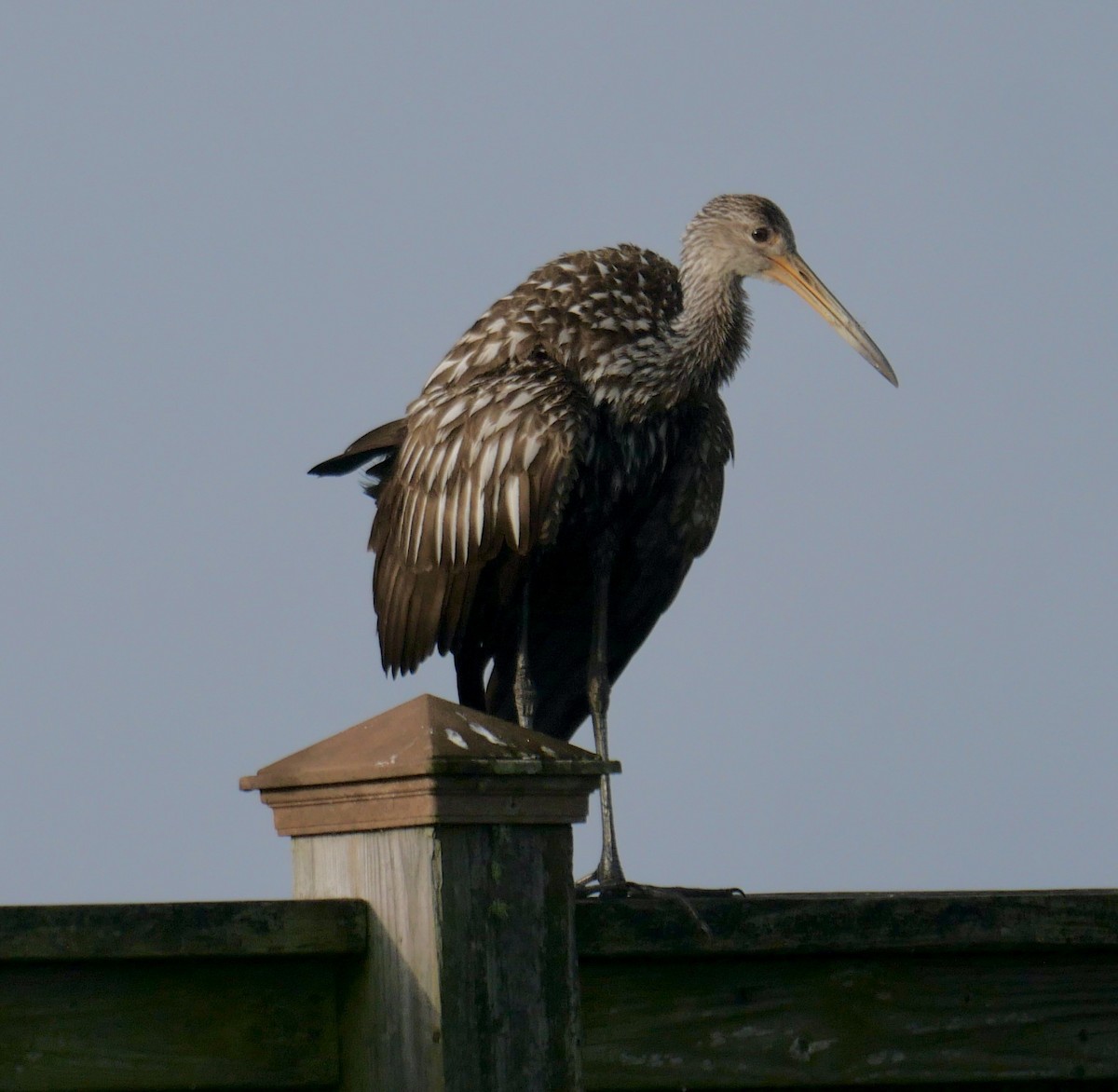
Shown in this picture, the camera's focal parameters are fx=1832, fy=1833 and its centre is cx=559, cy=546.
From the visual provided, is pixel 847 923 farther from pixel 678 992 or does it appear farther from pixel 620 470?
pixel 620 470

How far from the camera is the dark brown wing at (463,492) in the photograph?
17.7ft

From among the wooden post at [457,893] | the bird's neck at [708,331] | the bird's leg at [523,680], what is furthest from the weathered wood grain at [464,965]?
the bird's neck at [708,331]

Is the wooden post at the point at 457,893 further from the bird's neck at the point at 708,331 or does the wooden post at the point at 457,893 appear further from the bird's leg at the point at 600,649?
the bird's neck at the point at 708,331

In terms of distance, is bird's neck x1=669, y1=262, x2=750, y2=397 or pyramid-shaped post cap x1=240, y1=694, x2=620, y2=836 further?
bird's neck x1=669, y1=262, x2=750, y2=397

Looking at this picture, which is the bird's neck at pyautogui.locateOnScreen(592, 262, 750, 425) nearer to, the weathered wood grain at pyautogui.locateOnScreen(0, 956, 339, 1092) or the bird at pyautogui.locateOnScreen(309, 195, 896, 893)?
Answer: the bird at pyautogui.locateOnScreen(309, 195, 896, 893)

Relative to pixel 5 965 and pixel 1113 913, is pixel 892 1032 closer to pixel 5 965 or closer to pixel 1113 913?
pixel 1113 913

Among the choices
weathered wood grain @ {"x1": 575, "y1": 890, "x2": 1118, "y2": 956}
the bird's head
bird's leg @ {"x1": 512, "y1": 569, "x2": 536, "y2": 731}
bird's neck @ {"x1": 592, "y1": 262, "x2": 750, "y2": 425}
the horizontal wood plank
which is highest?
the bird's head

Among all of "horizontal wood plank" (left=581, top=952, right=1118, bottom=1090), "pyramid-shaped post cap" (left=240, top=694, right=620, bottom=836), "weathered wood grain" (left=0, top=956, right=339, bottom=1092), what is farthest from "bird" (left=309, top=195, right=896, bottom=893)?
"weathered wood grain" (left=0, top=956, right=339, bottom=1092)

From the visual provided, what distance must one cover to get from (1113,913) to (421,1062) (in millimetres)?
1195

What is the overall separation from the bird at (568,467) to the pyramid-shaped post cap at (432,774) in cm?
287

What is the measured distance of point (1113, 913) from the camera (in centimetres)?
286

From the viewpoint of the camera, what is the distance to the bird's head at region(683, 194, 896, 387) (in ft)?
20.6

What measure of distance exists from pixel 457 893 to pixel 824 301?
168 inches

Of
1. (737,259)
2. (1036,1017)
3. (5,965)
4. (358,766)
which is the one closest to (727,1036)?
(1036,1017)
